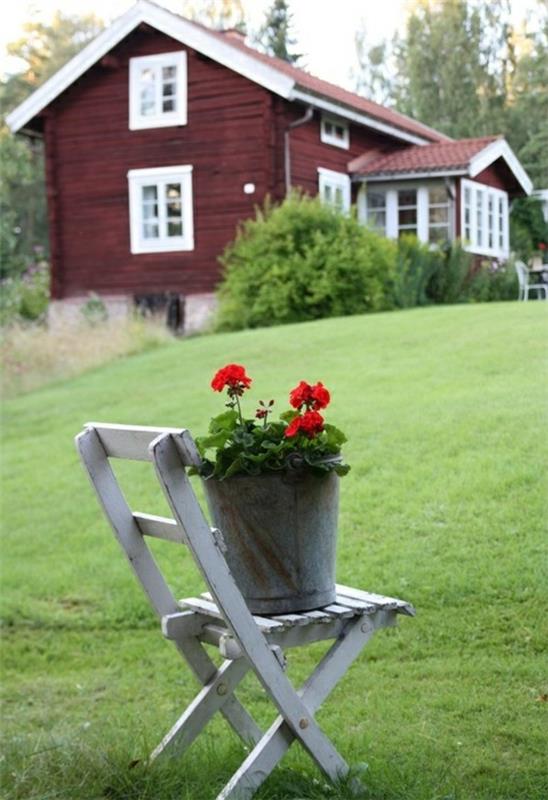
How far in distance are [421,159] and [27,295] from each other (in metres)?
8.62

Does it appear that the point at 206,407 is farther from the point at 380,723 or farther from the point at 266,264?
the point at 266,264

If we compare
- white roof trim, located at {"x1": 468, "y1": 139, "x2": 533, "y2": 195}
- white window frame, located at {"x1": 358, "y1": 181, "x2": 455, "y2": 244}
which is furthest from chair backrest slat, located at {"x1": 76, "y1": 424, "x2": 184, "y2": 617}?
white window frame, located at {"x1": 358, "y1": 181, "x2": 455, "y2": 244}

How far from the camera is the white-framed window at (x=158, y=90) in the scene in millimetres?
21531

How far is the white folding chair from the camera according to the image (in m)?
3.21

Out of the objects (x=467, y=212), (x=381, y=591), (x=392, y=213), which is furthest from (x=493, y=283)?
(x=381, y=591)

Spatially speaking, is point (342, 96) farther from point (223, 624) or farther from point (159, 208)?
point (223, 624)

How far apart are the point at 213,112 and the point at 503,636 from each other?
1730 centimetres

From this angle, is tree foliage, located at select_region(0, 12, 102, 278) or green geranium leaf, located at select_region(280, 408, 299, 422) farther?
tree foliage, located at select_region(0, 12, 102, 278)

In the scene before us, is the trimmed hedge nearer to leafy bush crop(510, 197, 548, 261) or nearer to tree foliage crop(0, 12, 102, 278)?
leafy bush crop(510, 197, 548, 261)

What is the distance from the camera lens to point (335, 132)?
2178 centimetres

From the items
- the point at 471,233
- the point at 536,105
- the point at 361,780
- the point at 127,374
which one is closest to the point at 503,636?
the point at 361,780

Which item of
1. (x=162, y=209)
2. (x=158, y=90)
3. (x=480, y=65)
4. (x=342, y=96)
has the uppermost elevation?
(x=158, y=90)

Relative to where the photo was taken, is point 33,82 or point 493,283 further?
point 33,82

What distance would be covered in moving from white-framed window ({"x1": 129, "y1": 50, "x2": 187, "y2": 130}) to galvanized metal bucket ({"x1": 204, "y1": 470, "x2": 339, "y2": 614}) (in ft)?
62.3
